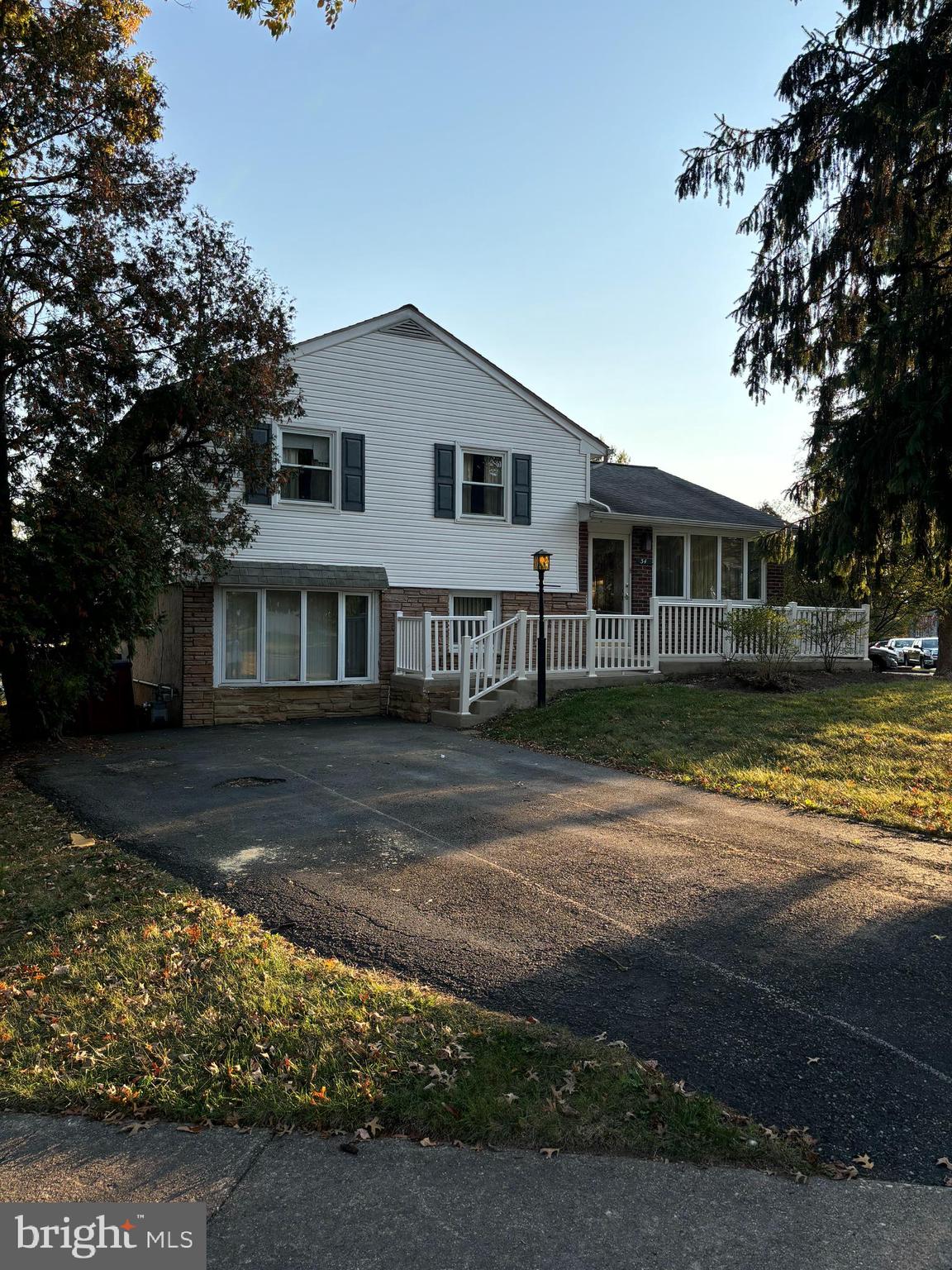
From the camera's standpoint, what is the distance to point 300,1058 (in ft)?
11.7

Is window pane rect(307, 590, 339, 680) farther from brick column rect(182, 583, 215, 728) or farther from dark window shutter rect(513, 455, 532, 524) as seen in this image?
dark window shutter rect(513, 455, 532, 524)

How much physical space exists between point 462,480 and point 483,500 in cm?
58

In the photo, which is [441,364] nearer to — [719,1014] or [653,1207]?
[719,1014]

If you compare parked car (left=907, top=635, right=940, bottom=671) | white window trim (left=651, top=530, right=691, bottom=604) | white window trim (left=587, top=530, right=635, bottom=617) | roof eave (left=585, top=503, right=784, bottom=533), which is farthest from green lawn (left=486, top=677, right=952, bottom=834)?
parked car (left=907, top=635, right=940, bottom=671)

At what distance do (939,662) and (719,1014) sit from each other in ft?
89.2

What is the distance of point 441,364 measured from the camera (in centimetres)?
1684

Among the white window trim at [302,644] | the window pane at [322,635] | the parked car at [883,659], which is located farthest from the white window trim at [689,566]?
the window pane at [322,635]

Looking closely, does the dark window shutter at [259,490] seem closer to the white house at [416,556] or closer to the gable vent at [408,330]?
the white house at [416,556]

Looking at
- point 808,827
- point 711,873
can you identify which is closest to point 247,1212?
point 711,873

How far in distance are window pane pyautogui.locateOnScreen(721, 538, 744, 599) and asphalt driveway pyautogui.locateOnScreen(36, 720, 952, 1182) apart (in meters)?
11.1

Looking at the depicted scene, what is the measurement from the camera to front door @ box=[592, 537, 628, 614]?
1888cm

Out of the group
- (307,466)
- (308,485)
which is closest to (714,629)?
(308,485)

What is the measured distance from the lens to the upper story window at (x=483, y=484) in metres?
17.2

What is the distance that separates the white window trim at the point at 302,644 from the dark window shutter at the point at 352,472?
155 centimetres
